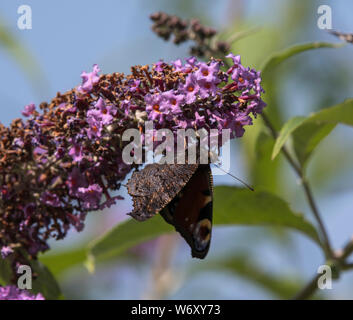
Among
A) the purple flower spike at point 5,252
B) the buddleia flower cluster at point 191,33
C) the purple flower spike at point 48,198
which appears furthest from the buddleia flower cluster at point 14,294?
the buddleia flower cluster at point 191,33

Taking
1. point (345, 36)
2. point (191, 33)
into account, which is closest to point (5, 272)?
point (191, 33)

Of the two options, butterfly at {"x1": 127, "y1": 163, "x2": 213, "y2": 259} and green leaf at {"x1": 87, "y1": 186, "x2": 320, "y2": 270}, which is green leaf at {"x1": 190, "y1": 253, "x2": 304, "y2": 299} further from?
butterfly at {"x1": 127, "y1": 163, "x2": 213, "y2": 259}

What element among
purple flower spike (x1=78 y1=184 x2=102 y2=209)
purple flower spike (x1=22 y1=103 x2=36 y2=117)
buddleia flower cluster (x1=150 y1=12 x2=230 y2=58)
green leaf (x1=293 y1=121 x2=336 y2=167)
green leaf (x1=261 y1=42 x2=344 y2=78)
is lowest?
purple flower spike (x1=78 y1=184 x2=102 y2=209)

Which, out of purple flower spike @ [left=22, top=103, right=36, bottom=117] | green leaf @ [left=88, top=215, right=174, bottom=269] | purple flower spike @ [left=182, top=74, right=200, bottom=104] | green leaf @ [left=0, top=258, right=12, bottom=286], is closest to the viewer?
purple flower spike @ [left=182, top=74, right=200, bottom=104]

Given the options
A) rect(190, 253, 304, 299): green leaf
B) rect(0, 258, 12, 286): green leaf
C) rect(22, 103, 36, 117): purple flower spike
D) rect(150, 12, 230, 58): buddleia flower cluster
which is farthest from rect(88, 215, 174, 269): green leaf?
rect(190, 253, 304, 299): green leaf
